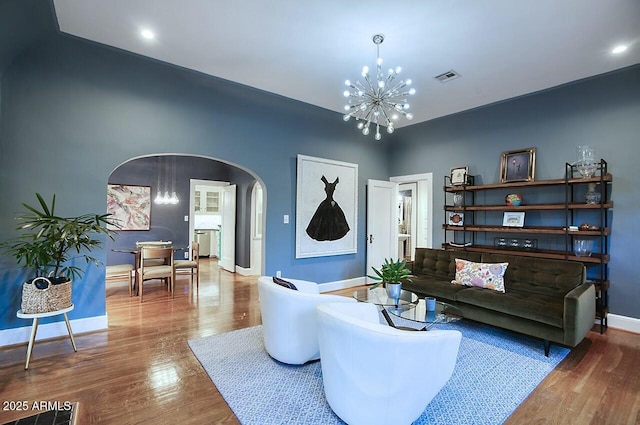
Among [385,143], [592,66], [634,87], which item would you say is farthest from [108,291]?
[634,87]

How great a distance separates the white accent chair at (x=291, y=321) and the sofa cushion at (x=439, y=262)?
2456mm

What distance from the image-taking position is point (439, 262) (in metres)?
4.66

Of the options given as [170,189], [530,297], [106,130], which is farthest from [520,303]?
[170,189]

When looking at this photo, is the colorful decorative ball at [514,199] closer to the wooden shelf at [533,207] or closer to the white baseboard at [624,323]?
the wooden shelf at [533,207]

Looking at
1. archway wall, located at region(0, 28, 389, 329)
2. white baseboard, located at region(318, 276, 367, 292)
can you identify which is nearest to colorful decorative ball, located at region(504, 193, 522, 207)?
white baseboard, located at region(318, 276, 367, 292)

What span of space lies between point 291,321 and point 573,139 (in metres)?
4.44

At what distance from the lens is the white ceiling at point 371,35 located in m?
2.73

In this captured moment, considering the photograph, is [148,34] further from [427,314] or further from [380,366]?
[427,314]

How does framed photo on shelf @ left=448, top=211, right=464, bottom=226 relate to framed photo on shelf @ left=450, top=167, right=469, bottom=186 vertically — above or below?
below

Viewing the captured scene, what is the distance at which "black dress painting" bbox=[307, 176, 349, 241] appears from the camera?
523 centimetres

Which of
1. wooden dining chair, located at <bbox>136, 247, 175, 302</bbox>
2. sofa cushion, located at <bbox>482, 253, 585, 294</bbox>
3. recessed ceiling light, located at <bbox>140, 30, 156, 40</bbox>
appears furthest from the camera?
wooden dining chair, located at <bbox>136, 247, 175, 302</bbox>

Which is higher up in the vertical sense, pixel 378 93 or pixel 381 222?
pixel 378 93

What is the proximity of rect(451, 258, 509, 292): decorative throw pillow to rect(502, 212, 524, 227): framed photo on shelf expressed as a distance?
907mm

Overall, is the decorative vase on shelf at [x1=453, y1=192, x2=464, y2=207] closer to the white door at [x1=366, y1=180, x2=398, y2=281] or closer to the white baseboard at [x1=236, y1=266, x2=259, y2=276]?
the white door at [x1=366, y1=180, x2=398, y2=281]
